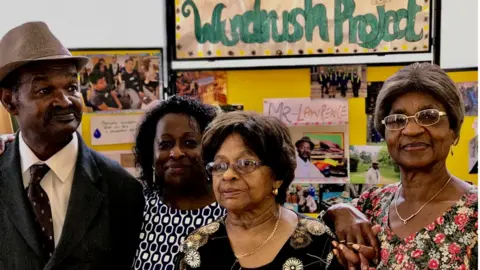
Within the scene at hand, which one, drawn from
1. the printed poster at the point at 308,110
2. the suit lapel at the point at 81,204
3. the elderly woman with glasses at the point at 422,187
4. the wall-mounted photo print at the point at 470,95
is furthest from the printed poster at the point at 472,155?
the suit lapel at the point at 81,204

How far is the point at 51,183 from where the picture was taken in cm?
208

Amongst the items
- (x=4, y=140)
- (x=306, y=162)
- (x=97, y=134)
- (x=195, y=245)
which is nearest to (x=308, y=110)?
(x=306, y=162)

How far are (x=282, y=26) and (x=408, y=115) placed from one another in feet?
4.16

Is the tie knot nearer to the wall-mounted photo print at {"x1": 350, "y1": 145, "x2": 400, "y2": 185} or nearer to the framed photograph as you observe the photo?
the framed photograph

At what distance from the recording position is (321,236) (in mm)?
1670

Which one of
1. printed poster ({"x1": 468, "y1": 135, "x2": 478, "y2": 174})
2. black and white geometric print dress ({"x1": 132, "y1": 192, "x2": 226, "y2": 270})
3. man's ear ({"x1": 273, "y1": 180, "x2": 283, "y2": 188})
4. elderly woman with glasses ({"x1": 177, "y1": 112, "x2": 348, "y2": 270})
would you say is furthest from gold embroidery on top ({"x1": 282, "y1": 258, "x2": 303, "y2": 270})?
printed poster ({"x1": 468, "y1": 135, "x2": 478, "y2": 174})

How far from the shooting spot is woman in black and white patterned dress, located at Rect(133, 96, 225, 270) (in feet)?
6.57

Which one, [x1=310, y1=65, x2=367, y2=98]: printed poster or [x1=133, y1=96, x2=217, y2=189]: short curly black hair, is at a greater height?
[x1=310, y1=65, x2=367, y2=98]: printed poster

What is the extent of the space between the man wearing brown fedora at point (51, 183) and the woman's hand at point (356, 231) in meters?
0.78

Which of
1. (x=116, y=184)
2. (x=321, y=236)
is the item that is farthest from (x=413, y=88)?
(x=116, y=184)

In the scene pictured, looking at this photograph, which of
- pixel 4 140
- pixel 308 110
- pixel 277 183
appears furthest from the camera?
pixel 308 110

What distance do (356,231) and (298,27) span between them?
1.37 meters

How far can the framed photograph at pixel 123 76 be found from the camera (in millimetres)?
2967

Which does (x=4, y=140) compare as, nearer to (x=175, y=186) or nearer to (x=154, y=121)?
(x=154, y=121)
